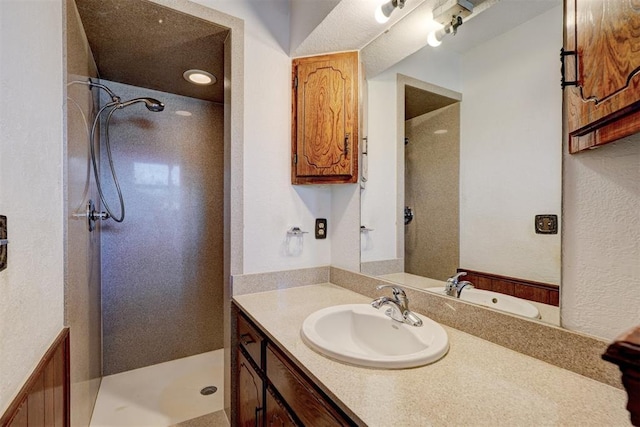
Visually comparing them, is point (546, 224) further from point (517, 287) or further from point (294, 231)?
point (294, 231)

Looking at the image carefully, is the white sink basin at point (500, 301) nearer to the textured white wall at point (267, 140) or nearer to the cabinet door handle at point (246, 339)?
the textured white wall at point (267, 140)

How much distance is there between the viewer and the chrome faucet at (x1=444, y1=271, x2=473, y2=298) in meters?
1.15

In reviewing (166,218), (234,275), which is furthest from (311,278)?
(166,218)

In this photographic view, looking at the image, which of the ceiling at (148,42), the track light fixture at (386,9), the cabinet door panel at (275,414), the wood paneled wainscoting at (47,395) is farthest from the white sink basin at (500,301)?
the ceiling at (148,42)

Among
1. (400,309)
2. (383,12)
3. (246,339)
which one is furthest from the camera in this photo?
(246,339)

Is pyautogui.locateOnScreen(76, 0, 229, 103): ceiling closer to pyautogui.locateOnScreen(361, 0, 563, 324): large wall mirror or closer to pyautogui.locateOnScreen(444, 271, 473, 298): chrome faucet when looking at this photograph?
pyautogui.locateOnScreen(361, 0, 563, 324): large wall mirror

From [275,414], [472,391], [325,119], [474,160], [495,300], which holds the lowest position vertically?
[275,414]

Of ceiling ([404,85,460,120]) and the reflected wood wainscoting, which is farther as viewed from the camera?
ceiling ([404,85,460,120])

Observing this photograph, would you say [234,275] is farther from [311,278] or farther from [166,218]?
[166,218]

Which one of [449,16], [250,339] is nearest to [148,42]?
[449,16]

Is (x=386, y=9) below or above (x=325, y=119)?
above

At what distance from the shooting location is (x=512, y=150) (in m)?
1.02

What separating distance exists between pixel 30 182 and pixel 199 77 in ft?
4.80

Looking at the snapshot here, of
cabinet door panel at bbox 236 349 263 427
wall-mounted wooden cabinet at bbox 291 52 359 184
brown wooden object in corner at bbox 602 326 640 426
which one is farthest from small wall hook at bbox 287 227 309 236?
brown wooden object in corner at bbox 602 326 640 426
